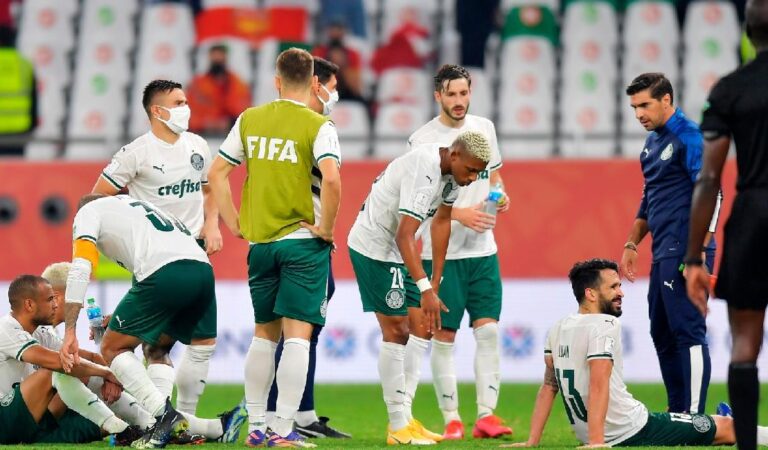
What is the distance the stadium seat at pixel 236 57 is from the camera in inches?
653

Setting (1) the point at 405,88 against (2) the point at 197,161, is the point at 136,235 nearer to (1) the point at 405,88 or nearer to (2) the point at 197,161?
(2) the point at 197,161

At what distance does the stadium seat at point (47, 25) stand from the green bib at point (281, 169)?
10.9 meters

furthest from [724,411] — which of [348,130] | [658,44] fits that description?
[658,44]

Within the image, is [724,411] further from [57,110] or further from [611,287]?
[57,110]

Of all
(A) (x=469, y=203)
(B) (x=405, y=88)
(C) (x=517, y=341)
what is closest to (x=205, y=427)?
(A) (x=469, y=203)

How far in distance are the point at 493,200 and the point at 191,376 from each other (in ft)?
7.62

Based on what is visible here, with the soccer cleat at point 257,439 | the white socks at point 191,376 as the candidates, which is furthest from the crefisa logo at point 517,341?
the soccer cleat at point 257,439

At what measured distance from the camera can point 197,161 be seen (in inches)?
350

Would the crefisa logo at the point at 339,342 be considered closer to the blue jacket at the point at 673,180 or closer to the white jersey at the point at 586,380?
the blue jacket at the point at 673,180

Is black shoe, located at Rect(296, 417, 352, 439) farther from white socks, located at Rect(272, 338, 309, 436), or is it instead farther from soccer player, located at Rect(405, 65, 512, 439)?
white socks, located at Rect(272, 338, 309, 436)

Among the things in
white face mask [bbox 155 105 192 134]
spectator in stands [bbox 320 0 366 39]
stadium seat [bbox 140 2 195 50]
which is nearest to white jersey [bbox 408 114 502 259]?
white face mask [bbox 155 105 192 134]

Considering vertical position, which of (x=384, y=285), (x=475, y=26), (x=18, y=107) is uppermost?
(x=475, y=26)

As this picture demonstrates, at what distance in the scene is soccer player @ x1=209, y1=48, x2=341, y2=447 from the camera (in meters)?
7.29

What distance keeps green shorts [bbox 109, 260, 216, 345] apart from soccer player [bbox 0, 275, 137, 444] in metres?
0.29
